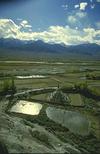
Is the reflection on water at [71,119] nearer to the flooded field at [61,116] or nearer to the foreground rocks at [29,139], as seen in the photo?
the flooded field at [61,116]

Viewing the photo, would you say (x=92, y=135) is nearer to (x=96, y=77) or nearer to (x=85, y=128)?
(x=85, y=128)

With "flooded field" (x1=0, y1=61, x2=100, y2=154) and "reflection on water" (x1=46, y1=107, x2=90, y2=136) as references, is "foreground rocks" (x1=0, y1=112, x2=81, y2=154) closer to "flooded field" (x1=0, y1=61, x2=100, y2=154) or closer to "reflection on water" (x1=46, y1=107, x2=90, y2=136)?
"flooded field" (x1=0, y1=61, x2=100, y2=154)

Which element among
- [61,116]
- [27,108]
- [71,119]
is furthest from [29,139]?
[27,108]

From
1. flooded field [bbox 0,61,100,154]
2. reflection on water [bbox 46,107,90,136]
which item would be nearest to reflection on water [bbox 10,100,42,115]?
flooded field [bbox 0,61,100,154]

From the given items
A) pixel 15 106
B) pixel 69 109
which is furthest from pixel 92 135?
pixel 15 106

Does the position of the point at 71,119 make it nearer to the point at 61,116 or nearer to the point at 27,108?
the point at 61,116

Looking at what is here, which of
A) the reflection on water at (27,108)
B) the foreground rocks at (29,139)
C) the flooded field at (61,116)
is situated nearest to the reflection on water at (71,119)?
the flooded field at (61,116)
